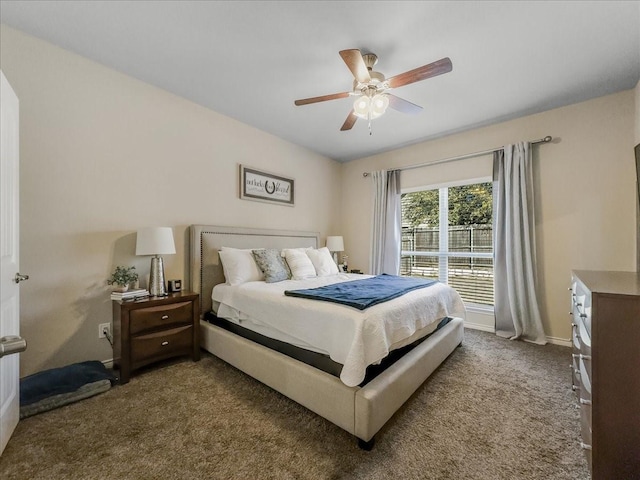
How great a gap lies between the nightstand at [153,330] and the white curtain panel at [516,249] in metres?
3.52

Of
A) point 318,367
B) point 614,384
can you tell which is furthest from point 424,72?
point 318,367

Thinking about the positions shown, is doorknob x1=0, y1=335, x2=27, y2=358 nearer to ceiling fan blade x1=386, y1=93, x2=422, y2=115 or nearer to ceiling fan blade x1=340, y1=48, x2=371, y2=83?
ceiling fan blade x1=340, y1=48, x2=371, y2=83

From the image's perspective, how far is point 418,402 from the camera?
1.92m

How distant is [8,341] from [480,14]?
2924 mm

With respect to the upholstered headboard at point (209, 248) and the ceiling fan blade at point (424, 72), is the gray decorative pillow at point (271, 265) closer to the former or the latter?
the upholstered headboard at point (209, 248)

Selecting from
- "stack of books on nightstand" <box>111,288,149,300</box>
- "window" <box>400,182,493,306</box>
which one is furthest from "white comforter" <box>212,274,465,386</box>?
"window" <box>400,182,493,306</box>

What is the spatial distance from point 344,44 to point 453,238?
2.97m

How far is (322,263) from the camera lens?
350 centimetres

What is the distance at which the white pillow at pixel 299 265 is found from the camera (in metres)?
3.13

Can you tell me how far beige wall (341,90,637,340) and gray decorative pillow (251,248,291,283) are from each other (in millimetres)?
2864

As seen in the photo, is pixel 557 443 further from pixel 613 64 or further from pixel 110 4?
pixel 110 4

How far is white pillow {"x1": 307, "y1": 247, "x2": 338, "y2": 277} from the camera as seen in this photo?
345 centimetres

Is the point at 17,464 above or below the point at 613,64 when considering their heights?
below

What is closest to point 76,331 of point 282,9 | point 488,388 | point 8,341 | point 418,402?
point 8,341
